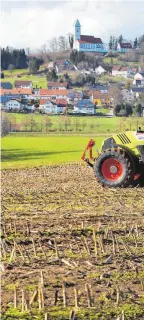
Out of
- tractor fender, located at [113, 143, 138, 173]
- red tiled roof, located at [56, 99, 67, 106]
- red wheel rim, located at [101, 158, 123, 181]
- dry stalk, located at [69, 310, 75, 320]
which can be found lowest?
dry stalk, located at [69, 310, 75, 320]

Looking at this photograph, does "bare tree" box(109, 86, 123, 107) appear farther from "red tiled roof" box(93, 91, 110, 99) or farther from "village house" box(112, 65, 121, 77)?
"village house" box(112, 65, 121, 77)

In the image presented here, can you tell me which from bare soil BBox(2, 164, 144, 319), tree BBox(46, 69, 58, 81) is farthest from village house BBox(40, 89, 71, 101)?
bare soil BBox(2, 164, 144, 319)

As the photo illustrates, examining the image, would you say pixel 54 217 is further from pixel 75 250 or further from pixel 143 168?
pixel 143 168

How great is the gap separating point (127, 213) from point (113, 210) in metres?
0.43

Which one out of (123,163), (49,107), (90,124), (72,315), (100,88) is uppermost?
(100,88)

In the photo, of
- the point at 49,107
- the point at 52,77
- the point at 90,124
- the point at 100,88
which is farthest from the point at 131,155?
the point at 52,77

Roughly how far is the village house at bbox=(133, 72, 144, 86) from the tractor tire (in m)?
155

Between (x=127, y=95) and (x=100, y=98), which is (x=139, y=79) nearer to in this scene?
(x=127, y=95)

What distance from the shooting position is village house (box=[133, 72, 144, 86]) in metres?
171

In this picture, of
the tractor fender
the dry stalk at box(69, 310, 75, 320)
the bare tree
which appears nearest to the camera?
the dry stalk at box(69, 310, 75, 320)

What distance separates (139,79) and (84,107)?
2449 inches

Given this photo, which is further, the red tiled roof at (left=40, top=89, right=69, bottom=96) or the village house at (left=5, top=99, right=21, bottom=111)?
the red tiled roof at (left=40, top=89, right=69, bottom=96)

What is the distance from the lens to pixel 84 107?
384 feet

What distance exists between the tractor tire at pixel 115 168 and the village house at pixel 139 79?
508 feet
